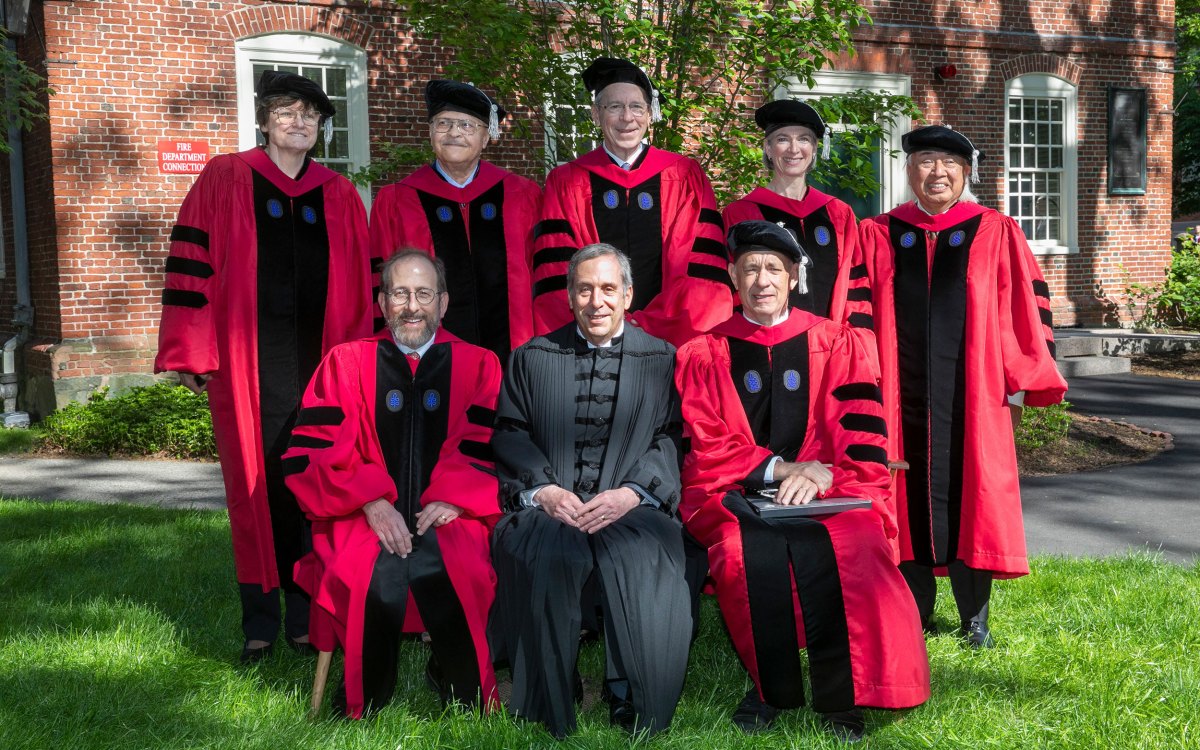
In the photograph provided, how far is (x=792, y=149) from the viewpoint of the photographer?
4250mm

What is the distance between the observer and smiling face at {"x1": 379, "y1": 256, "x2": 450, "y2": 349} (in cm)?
388

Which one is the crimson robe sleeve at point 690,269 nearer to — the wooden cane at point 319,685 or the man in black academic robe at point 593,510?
the man in black academic robe at point 593,510

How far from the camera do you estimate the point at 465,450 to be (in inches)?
151

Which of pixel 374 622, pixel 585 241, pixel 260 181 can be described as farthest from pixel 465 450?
pixel 260 181

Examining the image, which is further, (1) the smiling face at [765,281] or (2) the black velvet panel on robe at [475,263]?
(2) the black velvet panel on robe at [475,263]

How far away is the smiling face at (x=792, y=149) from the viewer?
424cm

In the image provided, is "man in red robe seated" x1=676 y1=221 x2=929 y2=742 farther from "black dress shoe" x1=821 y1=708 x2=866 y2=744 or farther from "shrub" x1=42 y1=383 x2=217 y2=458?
"shrub" x1=42 y1=383 x2=217 y2=458

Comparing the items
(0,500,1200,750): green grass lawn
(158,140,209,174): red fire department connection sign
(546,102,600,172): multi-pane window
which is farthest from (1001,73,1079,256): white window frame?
(0,500,1200,750): green grass lawn

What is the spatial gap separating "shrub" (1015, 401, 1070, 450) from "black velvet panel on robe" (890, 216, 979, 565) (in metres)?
4.48

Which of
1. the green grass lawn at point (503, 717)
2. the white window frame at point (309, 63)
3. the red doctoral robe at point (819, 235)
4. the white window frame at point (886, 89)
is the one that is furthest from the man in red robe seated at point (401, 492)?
the white window frame at point (886, 89)

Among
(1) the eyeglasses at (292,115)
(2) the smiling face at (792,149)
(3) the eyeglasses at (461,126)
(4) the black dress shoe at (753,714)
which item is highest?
(1) the eyeglasses at (292,115)

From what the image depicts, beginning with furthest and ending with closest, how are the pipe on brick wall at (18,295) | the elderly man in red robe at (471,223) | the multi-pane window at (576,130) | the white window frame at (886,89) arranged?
the white window frame at (886,89)
the pipe on brick wall at (18,295)
the multi-pane window at (576,130)
the elderly man in red robe at (471,223)

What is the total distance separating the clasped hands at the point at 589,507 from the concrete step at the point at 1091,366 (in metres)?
10.6

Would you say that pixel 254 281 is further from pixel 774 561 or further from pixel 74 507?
pixel 74 507
